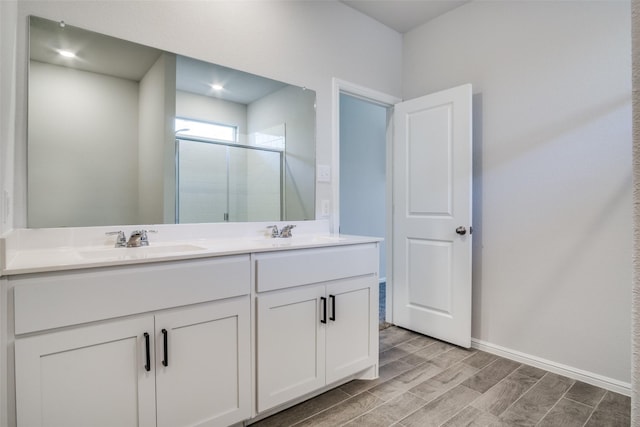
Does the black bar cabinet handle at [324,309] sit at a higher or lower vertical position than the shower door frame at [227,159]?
lower

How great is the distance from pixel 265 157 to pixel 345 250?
82 cm

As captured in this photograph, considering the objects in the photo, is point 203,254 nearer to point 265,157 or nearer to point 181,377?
point 181,377

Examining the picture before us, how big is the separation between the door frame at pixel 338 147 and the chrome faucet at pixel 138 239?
1.29 m

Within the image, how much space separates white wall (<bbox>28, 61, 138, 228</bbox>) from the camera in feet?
4.89

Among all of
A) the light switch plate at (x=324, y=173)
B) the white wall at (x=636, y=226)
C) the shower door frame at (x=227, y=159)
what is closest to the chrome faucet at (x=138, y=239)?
the shower door frame at (x=227, y=159)

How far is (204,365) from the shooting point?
1402 mm

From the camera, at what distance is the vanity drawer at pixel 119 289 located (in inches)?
42.1

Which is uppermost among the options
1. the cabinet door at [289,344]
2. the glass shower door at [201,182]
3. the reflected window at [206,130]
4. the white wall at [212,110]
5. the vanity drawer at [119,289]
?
the white wall at [212,110]

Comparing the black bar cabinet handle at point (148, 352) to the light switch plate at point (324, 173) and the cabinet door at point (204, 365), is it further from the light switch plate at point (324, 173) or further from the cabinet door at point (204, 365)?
the light switch plate at point (324, 173)

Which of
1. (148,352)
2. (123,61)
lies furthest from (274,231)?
(123,61)

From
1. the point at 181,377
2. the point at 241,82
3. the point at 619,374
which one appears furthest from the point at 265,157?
the point at 619,374

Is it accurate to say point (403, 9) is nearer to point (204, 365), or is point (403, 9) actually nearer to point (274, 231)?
point (274, 231)

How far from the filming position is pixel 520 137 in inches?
91.7

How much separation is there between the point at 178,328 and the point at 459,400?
1509 millimetres
